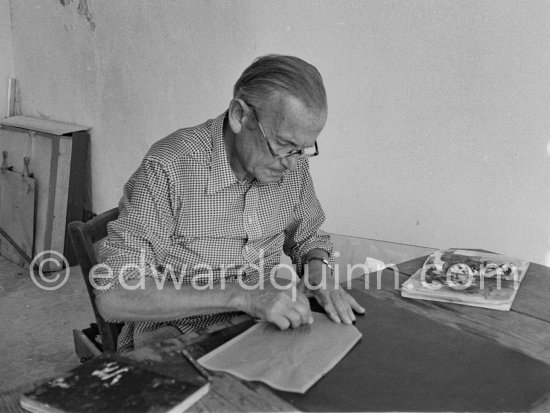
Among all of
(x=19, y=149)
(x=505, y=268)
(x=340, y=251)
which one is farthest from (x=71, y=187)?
(x=505, y=268)

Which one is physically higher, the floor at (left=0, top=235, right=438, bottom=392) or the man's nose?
the man's nose

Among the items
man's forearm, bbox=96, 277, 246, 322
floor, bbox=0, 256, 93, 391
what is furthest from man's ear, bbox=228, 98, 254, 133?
floor, bbox=0, 256, 93, 391

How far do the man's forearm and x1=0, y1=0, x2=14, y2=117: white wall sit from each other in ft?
13.4

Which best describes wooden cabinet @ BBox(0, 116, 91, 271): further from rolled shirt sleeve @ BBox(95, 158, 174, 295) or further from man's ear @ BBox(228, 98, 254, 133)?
man's ear @ BBox(228, 98, 254, 133)

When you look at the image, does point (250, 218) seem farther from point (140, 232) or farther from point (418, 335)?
point (418, 335)

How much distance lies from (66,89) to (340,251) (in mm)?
2852

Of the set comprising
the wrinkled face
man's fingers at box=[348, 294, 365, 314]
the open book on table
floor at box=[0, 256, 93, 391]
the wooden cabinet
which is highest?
the wrinkled face

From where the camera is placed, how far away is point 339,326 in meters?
1.30

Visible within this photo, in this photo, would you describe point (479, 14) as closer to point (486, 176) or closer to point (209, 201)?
point (486, 176)

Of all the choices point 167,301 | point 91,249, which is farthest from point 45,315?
point 167,301

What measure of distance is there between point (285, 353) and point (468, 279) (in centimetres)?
68

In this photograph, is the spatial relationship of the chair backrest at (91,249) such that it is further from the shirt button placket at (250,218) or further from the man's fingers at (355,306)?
the man's fingers at (355,306)

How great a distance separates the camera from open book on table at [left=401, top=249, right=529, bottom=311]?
1485mm

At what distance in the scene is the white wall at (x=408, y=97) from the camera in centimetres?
205
